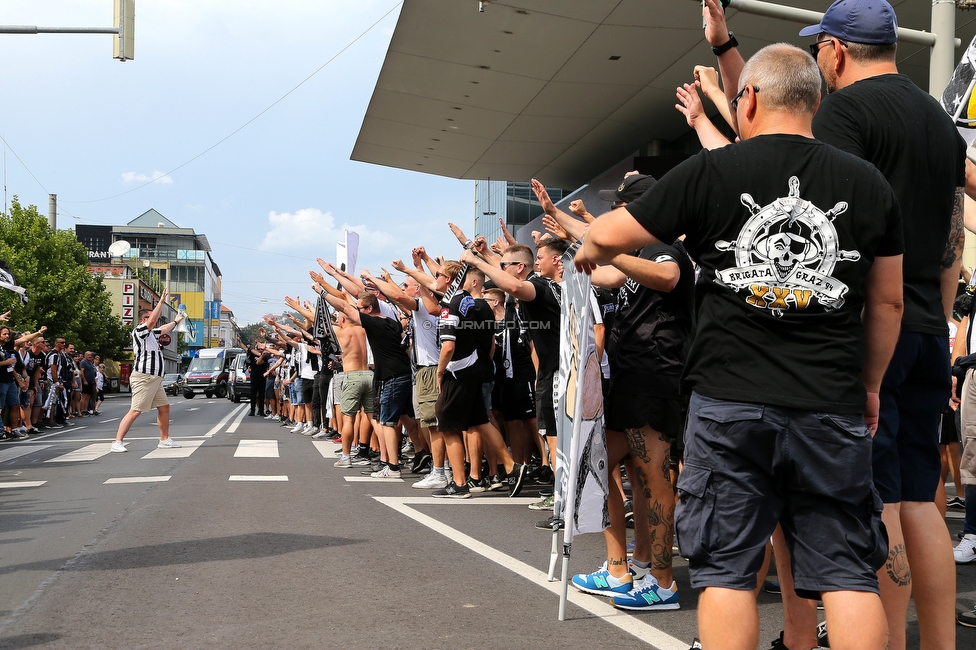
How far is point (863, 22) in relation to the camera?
3.11m

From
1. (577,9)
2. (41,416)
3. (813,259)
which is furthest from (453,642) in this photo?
(41,416)

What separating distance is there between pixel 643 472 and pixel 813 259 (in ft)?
6.72

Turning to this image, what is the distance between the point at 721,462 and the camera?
8.32ft

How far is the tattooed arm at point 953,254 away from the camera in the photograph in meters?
3.23

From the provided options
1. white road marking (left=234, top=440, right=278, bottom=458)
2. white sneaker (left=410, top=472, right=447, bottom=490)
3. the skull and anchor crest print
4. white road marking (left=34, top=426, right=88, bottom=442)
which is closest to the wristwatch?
the skull and anchor crest print

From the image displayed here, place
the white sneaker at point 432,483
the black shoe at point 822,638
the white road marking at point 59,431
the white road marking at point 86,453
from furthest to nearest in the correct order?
the white road marking at point 59,431 → the white road marking at point 86,453 → the white sneaker at point 432,483 → the black shoe at point 822,638

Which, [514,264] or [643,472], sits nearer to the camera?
[643,472]

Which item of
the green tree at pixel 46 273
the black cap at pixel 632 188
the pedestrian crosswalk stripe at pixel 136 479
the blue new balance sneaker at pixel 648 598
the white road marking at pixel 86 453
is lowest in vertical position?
the white road marking at pixel 86 453

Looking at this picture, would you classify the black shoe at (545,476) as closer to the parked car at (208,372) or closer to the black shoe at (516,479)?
the black shoe at (516,479)

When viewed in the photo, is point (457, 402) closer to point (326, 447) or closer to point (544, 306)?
point (544, 306)

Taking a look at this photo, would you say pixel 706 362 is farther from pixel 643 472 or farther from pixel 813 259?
pixel 643 472

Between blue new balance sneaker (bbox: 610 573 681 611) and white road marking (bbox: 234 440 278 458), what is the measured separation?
944cm

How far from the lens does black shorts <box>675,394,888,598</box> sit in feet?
8.21


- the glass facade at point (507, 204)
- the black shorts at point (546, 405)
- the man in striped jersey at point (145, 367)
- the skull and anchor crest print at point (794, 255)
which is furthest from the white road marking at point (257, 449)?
the glass facade at point (507, 204)
